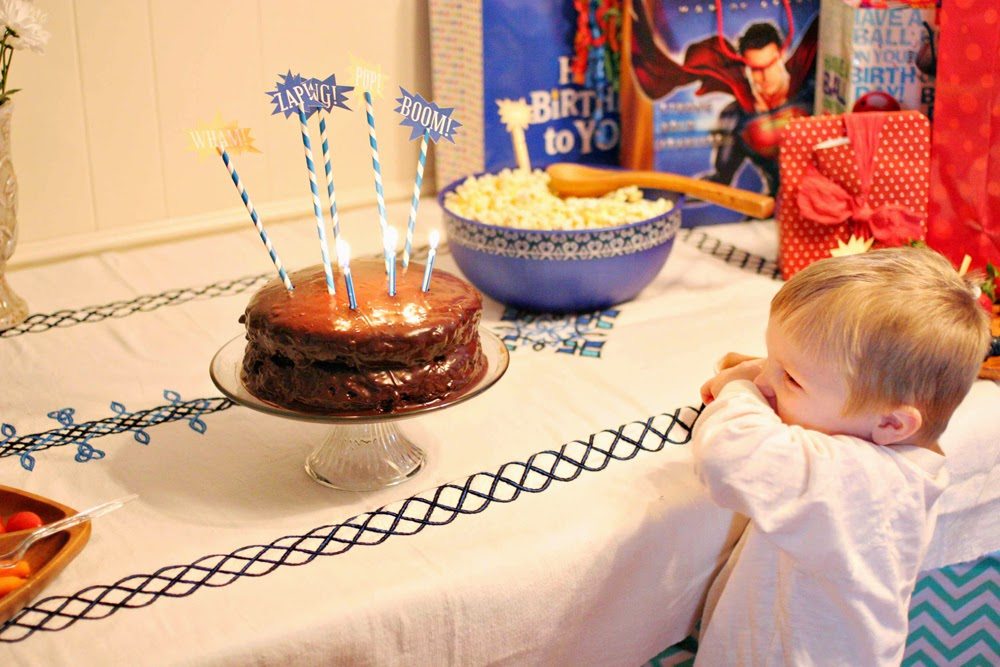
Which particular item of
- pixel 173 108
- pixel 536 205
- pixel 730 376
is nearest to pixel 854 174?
pixel 536 205

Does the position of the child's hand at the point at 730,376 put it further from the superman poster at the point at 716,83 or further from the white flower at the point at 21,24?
the white flower at the point at 21,24

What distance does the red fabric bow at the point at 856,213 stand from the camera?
1454 millimetres

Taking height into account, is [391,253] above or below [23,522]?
above

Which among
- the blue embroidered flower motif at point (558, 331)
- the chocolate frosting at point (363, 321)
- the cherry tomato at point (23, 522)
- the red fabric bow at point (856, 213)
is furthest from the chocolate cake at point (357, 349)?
the red fabric bow at point (856, 213)

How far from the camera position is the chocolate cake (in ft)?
3.03

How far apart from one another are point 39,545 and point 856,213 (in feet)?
3.54

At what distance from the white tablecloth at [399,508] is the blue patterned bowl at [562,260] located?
0.03 m

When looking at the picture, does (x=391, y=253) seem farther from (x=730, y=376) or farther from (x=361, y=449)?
(x=730, y=376)

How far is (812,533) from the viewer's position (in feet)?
2.95

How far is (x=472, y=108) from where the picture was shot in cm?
170

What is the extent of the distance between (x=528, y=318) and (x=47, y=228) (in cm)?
73

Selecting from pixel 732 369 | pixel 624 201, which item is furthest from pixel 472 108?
pixel 732 369

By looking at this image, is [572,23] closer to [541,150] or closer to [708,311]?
[541,150]

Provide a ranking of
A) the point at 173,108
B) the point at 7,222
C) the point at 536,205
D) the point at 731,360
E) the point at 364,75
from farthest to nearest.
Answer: the point at 173,108 < the point at 536,205 < the point at 7,222 < the point at 731,360 < the point at 364,75
